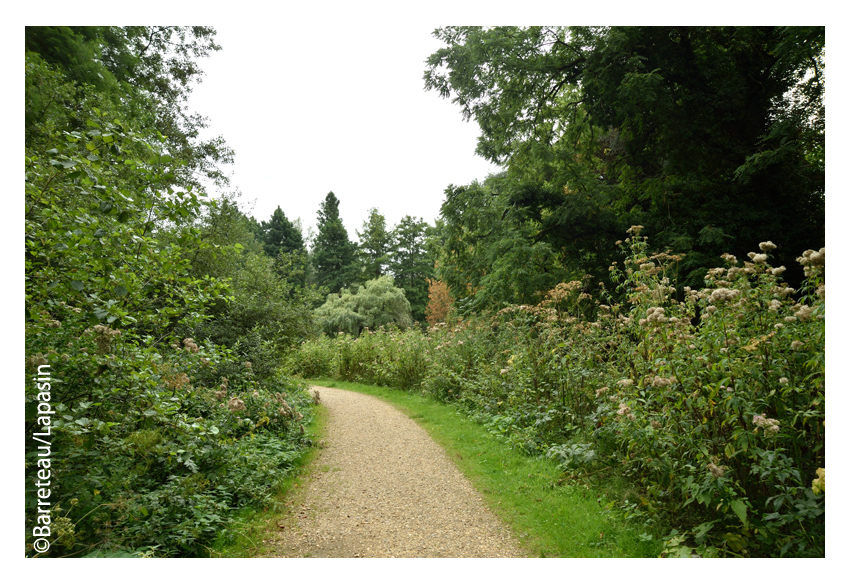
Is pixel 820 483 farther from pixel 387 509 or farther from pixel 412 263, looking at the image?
pixel 412 263

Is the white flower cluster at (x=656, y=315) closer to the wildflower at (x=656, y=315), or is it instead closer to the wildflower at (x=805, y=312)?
the wildflower at (x=656, y=315)

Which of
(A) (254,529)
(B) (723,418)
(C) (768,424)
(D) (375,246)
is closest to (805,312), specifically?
(C) (768,424)

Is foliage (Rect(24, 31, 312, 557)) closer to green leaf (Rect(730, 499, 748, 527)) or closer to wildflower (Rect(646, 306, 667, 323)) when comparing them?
wildflower (Rect(646, 306, 667, 323))

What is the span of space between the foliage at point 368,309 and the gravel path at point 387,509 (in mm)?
13501

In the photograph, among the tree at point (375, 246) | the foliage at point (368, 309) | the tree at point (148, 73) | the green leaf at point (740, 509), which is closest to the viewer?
the green leaf at point (740, 509)

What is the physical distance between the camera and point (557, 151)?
26.3 feet

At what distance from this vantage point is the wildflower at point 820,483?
2016mm

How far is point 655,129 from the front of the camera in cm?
643

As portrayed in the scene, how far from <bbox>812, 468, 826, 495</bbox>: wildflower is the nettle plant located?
22mm

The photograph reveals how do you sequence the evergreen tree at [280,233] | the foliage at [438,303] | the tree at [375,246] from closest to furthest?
the foliage at [438,303]
the tree at [375,246]
the evergreen tree at [280,233]

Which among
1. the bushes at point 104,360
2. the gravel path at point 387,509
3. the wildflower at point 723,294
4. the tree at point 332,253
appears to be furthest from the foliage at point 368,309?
the wildflower at point 723,294

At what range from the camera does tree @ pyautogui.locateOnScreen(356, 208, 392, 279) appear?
79.6ft

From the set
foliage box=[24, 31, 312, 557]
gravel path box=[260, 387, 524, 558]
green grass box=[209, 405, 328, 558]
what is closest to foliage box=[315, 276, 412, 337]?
gravel path box=[260, 387, 524, 558]
